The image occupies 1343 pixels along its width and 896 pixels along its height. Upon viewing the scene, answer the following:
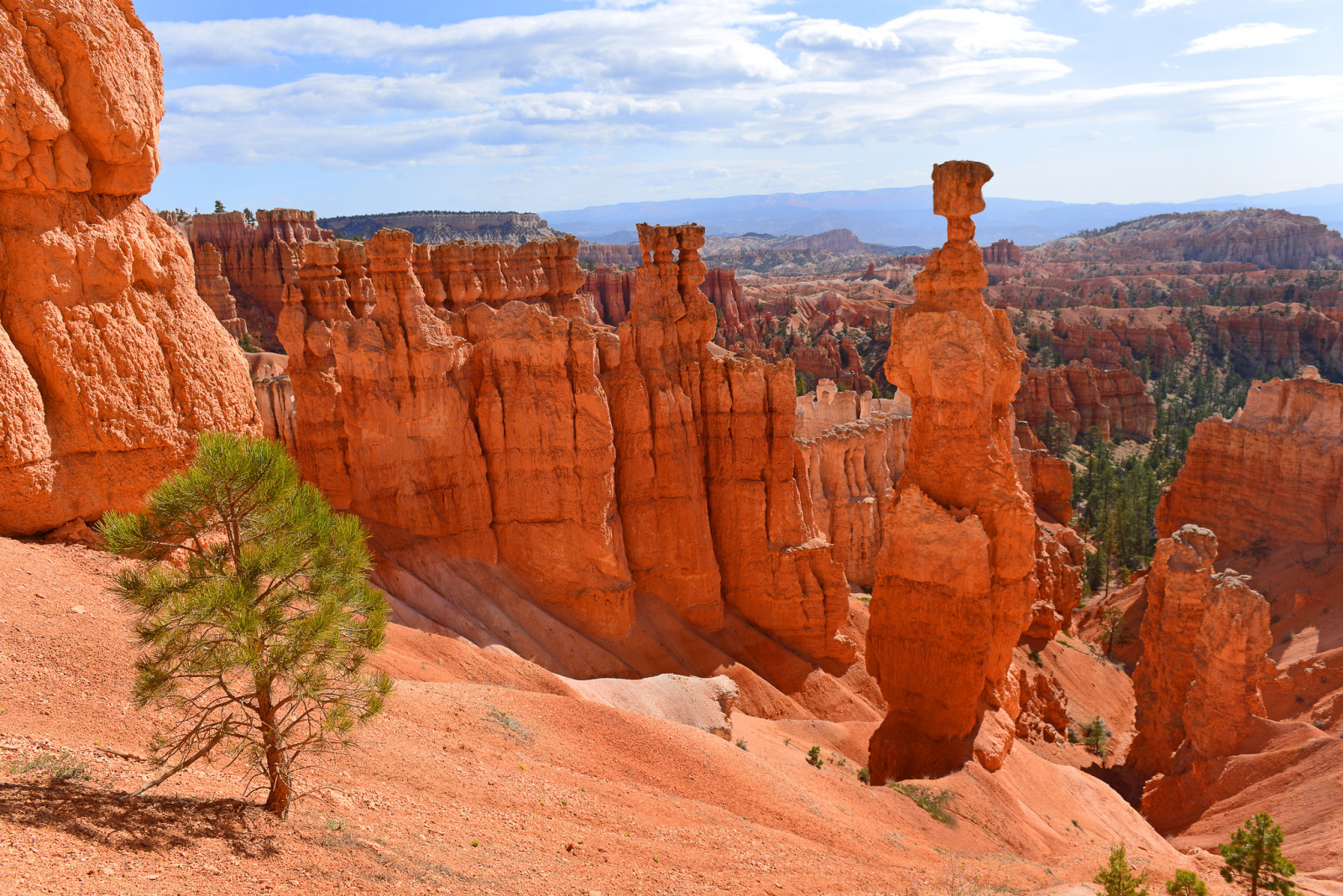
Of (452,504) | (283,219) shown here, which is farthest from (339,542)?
(283,219)

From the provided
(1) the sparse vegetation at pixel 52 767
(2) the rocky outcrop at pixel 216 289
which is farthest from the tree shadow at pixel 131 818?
(2) the rocky outcrop at pixel 216 289

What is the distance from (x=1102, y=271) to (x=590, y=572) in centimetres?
20111

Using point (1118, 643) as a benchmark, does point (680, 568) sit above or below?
above

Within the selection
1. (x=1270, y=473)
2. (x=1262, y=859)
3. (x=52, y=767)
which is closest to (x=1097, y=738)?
(x=1262, y=859)

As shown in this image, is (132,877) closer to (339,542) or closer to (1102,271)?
(339,542)

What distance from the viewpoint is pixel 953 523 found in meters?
19.6

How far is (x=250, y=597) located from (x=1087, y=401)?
3451 inches

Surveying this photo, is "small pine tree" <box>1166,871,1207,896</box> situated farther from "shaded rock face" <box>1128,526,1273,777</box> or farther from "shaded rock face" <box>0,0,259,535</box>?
"shaded rock face" <box>0,0,259,535</box>

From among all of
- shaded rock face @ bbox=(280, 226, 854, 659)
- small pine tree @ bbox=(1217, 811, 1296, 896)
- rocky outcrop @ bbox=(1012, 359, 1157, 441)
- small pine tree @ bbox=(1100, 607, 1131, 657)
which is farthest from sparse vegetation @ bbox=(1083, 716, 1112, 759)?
rocky outcrop @ bbox=(1012, 359, 1157, 441)

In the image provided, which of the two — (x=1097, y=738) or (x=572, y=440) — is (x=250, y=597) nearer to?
(x=572, y=440)

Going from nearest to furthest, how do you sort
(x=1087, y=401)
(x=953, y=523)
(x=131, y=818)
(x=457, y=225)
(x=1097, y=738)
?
(x=131, y=818)
(x=953, y=523)
(x=1097, y=738)
(x=1087, y=401)
(x=457, y=225)

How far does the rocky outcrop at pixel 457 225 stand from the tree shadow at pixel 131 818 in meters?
157

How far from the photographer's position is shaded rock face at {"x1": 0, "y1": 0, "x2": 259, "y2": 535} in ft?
34.8

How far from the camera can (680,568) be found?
82.7 feet
